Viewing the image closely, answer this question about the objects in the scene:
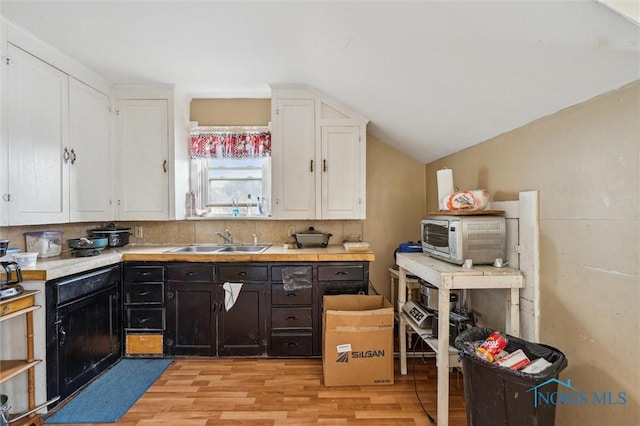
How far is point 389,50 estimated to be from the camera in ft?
5.44

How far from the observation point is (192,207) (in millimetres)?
3021

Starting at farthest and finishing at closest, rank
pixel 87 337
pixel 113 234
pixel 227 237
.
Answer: pixel 227 237, pixel 113 234, pixel 87 337

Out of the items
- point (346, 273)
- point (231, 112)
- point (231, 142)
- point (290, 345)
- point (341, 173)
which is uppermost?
point (231, 112)

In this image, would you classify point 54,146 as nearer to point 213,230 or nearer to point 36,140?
point 36,140

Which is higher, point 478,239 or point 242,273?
point 478,239

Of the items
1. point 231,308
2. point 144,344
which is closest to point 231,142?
point 231,308

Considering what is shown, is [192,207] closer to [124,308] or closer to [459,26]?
[124,308]

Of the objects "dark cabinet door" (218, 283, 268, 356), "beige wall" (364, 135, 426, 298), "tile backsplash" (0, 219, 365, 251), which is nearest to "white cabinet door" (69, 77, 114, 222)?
"tile backsplash" (0, 219, 365, 251)

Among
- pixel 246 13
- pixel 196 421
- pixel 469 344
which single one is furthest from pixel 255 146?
pixel 469 344

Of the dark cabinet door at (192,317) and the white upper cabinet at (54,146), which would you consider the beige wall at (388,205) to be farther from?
the white upper cabinet at (54,146)

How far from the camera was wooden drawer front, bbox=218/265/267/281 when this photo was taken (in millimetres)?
2379

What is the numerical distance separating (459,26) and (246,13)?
45.8 inches

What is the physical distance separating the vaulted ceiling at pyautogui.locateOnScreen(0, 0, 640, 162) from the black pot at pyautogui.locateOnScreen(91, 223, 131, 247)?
4.50 feet

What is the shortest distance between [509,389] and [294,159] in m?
2.21
